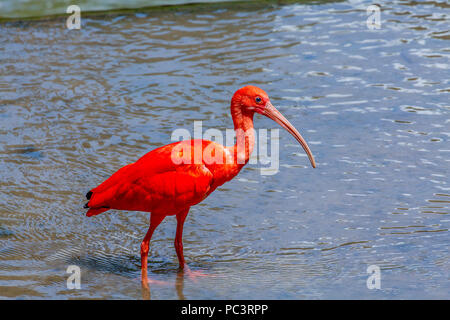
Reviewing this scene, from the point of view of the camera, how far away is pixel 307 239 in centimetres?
565

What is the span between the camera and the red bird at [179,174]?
4.85 metres

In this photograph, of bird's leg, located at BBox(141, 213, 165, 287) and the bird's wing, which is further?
bird's leg, located at BBox(141, 213, 165, 287)

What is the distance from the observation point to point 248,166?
7082mm

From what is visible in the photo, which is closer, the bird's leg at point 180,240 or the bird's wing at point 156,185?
the bird's wing at point 156,185

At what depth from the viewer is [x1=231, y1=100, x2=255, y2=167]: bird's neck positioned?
16.3 ft

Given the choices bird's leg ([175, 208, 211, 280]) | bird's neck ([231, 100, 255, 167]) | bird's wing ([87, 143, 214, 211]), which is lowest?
bird's leg ([175, 208, 211, 280])

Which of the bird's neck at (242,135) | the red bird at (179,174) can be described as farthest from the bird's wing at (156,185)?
the bird's neck at (242,135)

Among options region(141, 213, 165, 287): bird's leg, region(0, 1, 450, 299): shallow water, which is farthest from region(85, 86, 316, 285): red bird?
region(0, 1, 450, 299): shallow water

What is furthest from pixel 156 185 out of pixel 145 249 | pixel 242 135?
pixel 242 135

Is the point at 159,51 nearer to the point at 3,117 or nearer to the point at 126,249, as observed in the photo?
the point at 3,117

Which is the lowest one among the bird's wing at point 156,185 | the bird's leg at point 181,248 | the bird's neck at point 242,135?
the bird's leg at point 181,248

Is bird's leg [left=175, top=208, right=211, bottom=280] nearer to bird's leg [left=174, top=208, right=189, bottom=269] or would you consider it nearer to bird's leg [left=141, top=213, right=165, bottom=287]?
bird's leg [left=174, top=208, right=189, bottom=269]

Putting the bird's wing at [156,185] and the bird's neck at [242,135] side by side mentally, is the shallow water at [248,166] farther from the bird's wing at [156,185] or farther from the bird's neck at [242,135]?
the bird's neck at [242,135]

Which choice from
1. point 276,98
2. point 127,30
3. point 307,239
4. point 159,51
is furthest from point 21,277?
point 127,30
